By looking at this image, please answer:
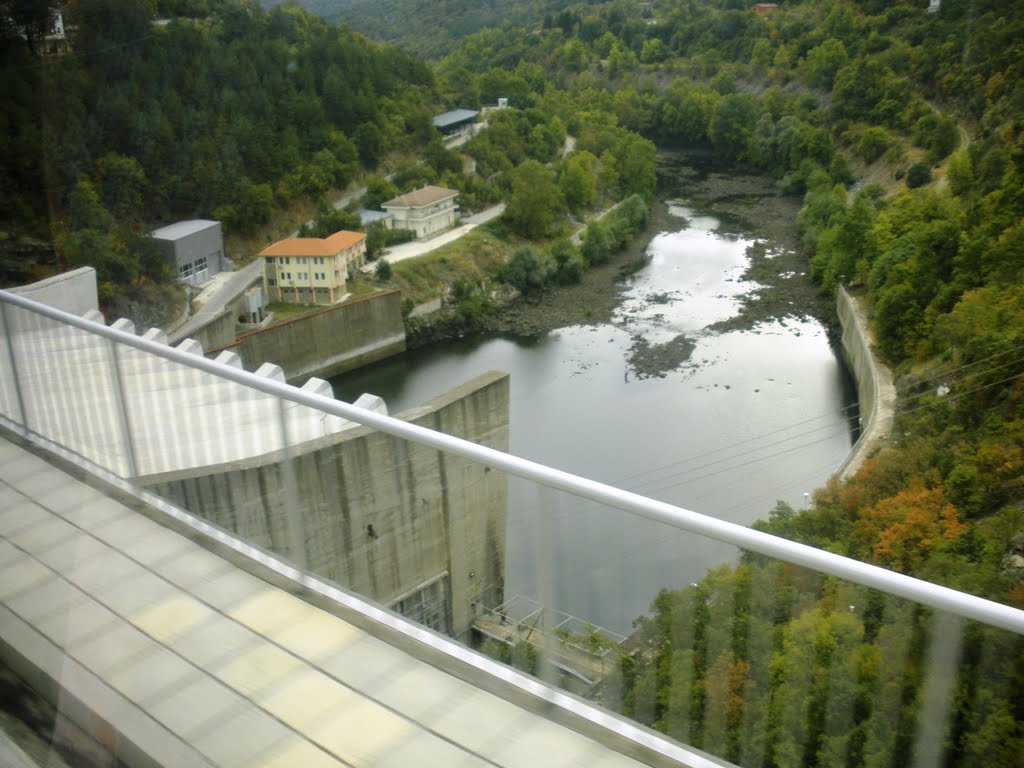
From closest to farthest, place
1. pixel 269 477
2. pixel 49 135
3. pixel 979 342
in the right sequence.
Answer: pixel 269 477 < pixel 979 342 < pixel 49 135

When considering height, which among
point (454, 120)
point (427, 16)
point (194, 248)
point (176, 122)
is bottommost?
point (194, 248)

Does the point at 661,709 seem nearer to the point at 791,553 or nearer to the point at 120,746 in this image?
the point at 791,553

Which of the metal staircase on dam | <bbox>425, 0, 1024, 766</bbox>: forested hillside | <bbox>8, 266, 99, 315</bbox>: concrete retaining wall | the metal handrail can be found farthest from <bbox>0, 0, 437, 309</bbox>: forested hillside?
the metal handrail

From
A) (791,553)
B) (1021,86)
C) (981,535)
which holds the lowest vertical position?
(981,535)

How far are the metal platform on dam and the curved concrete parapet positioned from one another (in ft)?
24.2

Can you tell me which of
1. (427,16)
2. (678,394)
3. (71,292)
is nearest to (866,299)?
(678,394)

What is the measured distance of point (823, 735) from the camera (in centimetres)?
90

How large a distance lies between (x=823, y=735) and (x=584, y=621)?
0.88ft

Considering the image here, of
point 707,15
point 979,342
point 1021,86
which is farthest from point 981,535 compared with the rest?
point 707,15

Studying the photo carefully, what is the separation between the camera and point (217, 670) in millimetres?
1165

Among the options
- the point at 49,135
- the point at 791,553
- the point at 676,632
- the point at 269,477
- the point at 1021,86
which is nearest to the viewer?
the point at 791,553

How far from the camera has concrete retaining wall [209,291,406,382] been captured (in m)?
11.5

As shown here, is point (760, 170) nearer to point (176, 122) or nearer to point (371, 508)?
point (176, 122)

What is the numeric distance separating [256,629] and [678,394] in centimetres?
918
